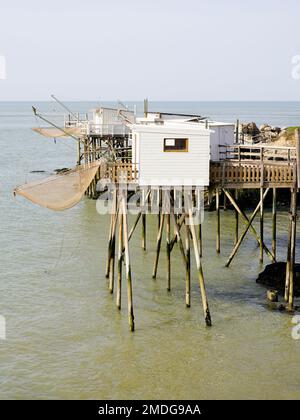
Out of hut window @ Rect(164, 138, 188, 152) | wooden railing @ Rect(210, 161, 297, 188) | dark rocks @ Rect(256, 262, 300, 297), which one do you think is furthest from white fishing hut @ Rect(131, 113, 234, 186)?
dark rocks @ Rect(256, 262, 300, 297)

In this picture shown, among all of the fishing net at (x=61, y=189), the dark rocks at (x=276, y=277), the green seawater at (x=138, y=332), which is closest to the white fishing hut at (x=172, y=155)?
the fishing net at (x=61, y=189)

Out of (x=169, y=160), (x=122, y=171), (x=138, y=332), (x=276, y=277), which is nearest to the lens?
(x=138, y=332)

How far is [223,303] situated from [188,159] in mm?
5023

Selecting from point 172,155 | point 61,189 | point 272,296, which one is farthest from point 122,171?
point 272,296

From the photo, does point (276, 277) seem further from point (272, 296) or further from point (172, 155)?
point (172, 155)

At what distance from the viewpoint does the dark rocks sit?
23.9 m

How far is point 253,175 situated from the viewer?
23422mm

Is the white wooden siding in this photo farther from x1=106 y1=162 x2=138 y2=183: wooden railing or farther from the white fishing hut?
x1=106 y1=162 x2=138 y2=183: wooden railing

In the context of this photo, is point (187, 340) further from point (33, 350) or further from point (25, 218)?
point (25, 218)

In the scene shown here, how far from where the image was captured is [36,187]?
74.8ft

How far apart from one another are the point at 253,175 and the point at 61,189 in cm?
663

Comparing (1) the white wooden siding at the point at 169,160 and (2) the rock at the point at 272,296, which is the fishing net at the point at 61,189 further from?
(2) the rock at the point at 272,296

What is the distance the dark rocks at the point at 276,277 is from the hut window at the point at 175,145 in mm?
6010
